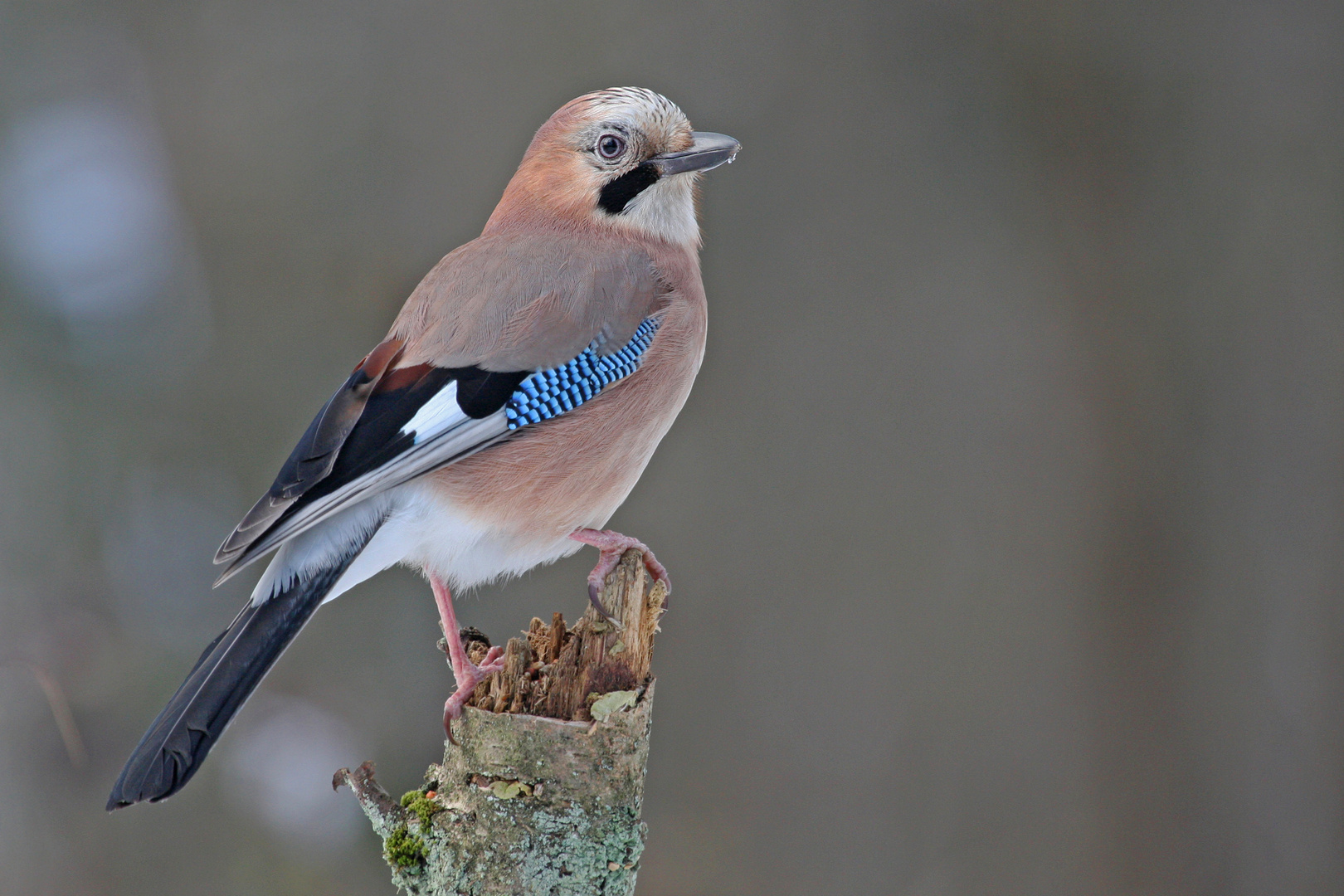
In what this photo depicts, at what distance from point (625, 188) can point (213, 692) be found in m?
1.73

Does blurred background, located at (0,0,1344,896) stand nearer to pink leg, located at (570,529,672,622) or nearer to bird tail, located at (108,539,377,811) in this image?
pink leg, located at (570,529,672,622)

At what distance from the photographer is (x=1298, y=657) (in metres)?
4.70

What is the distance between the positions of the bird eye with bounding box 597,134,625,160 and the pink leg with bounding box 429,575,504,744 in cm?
125

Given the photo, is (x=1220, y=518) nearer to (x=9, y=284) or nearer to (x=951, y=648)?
(x=951, y=648)

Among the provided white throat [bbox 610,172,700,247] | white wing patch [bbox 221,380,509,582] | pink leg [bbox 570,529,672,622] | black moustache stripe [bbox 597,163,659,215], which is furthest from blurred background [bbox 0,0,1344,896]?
white wing patch [bbox 221,380,509,582]

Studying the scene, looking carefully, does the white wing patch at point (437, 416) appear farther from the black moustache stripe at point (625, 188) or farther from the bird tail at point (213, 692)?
the black moustache stripe at point (625, 188)

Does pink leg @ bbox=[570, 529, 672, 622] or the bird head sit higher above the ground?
the bird head

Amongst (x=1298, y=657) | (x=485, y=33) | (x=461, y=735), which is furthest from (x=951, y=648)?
(x=485, y=33)

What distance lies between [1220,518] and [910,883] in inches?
78.1

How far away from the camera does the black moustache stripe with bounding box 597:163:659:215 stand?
315 centimetres

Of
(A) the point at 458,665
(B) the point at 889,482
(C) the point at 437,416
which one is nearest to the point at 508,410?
(C) the point at 437,416

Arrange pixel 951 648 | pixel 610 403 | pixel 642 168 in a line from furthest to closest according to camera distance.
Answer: pixel 951 648, pixel 642 168, pixel 610 403

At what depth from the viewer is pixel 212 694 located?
7.16 ft

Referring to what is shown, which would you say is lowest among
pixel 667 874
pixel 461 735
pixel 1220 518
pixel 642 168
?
pixel 667 874
